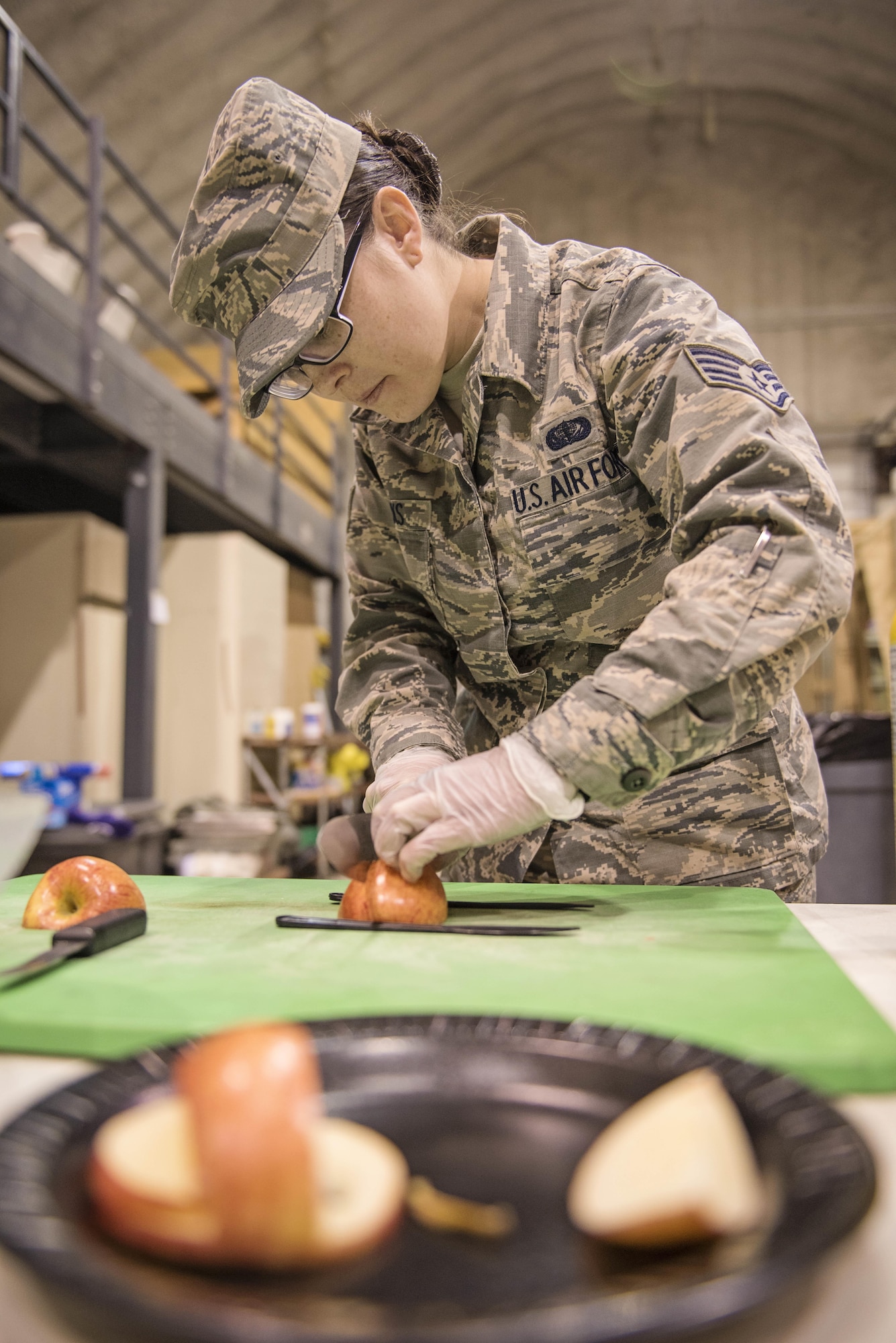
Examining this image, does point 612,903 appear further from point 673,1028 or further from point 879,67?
point 879,67

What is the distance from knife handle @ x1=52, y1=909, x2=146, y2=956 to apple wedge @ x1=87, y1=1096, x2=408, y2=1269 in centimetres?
50

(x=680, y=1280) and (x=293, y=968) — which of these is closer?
(x=680, y=1280)

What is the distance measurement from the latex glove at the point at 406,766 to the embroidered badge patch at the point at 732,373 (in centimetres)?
64

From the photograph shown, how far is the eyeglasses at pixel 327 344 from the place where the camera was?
4.17ft

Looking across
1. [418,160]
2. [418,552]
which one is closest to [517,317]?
[418,160]

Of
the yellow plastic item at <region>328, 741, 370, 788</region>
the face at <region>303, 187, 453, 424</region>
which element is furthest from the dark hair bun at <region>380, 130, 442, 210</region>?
the yellow plastic item at <region>328, 741, 370, 788</region>

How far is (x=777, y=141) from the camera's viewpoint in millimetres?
10258

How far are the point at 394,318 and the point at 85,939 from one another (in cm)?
88

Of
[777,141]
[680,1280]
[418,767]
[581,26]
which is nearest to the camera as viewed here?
[680,1280]

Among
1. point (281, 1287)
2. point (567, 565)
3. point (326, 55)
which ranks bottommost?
point (281, 1287)

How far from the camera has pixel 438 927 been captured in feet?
3.45

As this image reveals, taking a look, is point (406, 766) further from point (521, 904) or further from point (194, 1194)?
point (194, 1194)

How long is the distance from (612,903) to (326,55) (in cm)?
750

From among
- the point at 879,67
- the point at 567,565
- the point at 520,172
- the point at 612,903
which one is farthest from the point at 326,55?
the point at 612,903
